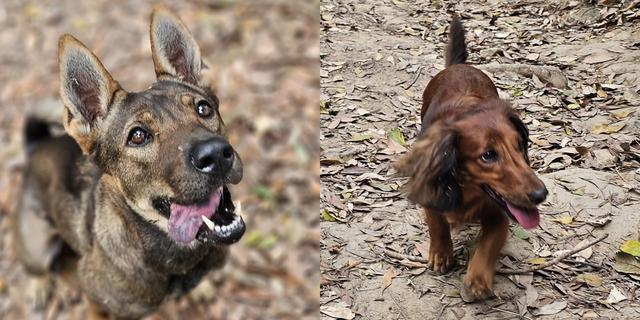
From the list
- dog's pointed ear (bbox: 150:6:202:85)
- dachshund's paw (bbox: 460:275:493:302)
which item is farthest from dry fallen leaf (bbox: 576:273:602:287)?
dog's pointed ear (bbox: 150:6:202:85)

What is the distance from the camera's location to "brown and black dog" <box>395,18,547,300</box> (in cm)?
296

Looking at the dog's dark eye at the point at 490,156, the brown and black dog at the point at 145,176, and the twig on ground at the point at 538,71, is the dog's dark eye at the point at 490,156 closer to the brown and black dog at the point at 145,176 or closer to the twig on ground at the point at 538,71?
the brown and black dog at the point at 145,176

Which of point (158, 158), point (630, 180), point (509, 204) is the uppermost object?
point (158, 158)

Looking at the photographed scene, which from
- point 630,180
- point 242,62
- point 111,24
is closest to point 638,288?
point 630,180

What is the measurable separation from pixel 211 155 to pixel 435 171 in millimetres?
1171

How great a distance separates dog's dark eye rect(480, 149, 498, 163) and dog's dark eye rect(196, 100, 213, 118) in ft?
4.55

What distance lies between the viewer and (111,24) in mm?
5715

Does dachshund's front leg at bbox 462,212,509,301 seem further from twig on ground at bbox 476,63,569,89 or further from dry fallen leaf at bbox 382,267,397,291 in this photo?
twig on ground at bbox 476,63,569,89

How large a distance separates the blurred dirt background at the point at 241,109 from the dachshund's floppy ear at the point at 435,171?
3.77 ft

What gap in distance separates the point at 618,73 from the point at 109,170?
496cm

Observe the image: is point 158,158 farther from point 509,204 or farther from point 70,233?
point 509,204

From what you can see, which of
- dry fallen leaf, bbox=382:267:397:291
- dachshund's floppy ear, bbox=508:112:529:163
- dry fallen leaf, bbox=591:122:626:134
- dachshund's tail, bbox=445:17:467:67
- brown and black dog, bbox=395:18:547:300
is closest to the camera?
brown and black dog, bbox=395:18:547:300

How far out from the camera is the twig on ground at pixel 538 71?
5.93 m

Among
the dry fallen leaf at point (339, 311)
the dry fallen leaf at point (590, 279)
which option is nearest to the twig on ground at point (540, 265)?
the dry fallen leaf at point (590, 279)
